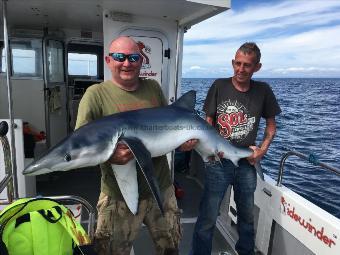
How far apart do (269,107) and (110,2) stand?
2.56 metres

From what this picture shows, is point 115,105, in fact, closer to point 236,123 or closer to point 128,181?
point 128,181

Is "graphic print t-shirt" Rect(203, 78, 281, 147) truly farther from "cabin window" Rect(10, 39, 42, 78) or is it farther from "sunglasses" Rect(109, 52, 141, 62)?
"cabin window" Rect(10, 39, 42, 78)

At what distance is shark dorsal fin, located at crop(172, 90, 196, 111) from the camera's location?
2.62 meters

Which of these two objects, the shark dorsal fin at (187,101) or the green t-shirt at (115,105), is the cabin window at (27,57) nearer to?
the green t-shirt at (115,105)

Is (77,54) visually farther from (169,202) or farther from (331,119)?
(331,119)

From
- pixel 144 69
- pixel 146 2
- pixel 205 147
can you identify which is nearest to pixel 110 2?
pixel 146 2

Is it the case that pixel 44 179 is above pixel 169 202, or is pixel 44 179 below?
below

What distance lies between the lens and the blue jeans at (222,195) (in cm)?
319

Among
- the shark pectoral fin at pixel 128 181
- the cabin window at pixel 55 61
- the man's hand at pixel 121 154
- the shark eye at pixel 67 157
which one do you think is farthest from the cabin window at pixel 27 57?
the shark eye at pixel 67 157

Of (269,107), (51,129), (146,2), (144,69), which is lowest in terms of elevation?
(51,129)

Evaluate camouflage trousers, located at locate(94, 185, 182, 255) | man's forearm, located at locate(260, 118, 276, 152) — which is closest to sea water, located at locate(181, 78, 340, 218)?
man's forearm, located at locate(260, 118, 276, 152)

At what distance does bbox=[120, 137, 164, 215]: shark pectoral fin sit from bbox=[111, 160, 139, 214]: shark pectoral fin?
26cm

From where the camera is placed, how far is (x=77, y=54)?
9.41 meters

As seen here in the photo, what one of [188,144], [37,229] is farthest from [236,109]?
[37,229]
